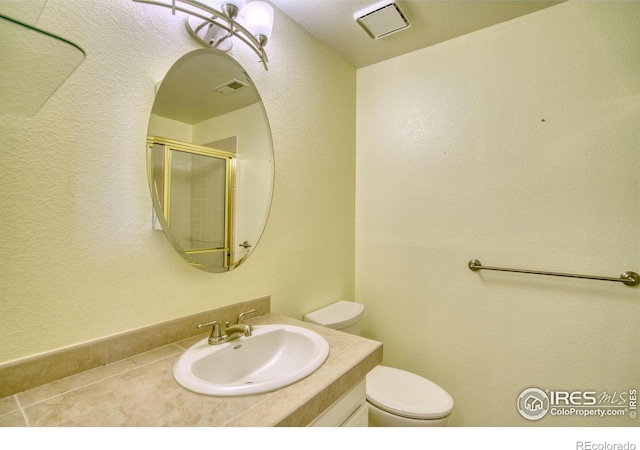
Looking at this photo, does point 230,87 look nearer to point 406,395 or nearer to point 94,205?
point 94,205

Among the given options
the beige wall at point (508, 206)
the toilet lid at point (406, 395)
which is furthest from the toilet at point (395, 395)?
the beige wall at point (508, 206)

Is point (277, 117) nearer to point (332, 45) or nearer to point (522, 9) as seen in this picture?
point (332, 45)

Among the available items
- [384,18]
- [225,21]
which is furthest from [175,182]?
[384,18]

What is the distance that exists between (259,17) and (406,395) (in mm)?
1743

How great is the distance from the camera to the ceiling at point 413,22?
1.30m

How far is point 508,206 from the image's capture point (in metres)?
1.41

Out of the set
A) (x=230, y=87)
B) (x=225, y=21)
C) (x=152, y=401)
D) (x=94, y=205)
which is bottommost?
(x=152, y=401)

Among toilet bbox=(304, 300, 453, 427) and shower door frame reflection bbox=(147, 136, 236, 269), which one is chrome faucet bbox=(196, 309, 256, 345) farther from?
toilet bbox=(304, 300, 453, 427)

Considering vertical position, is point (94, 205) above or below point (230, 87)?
below

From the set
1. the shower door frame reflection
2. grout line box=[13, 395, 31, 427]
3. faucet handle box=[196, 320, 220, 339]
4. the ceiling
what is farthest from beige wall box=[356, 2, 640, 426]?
grout line box=[13, 395, 31, 427]

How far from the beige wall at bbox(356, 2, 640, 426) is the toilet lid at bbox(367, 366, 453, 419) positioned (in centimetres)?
28

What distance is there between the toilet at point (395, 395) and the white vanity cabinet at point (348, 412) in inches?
12.7

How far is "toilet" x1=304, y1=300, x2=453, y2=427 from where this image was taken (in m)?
1.16
